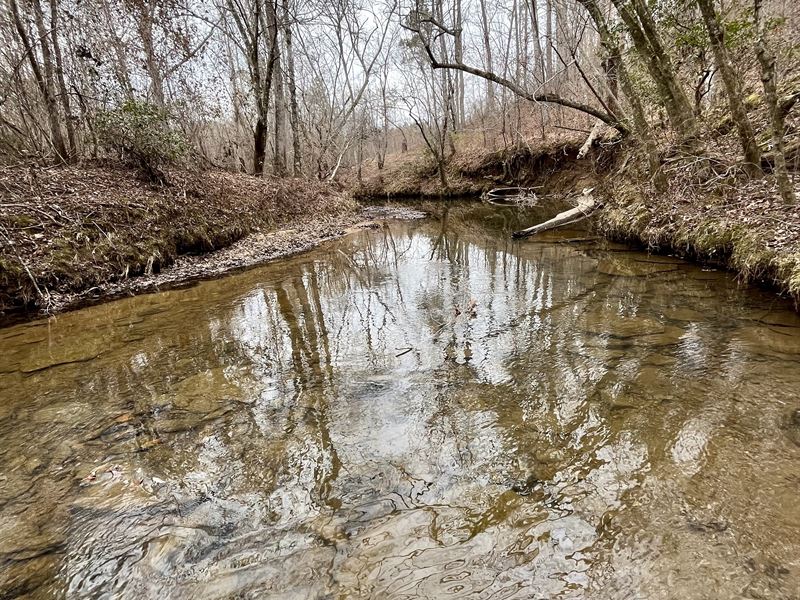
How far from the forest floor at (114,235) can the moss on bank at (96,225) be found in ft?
0.06

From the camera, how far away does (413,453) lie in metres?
3.25

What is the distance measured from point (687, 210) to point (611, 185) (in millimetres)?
4062

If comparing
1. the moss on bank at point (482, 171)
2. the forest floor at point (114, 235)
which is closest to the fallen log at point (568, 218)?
the moss on bank at point (482, 171)

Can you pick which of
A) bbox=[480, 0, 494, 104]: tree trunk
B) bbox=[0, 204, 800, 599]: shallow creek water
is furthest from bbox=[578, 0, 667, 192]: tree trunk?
bbox=[480, 0, 494, 104]: tree trunk

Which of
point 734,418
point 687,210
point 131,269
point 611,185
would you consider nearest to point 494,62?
point 611,185

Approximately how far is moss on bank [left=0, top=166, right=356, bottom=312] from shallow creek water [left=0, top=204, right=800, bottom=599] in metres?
1.43

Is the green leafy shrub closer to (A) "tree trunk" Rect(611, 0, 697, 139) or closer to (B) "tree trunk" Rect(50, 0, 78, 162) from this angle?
(B) "tree trunk" Rect(50, 0, 78, 162)

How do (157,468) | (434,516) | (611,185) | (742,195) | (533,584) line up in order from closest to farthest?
(533,584) → (434,516) → (157,468) → (742,195) → (611,185)

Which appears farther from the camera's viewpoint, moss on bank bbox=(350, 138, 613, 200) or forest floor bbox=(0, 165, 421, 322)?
moss on bank bbox=(350, 138, 613, 200)

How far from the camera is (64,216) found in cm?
786

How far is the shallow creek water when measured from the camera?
2.28 meters

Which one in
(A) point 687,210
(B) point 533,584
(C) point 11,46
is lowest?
(B) point 533,584

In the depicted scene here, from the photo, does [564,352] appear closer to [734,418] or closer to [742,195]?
[734,418]

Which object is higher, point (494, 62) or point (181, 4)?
point (494, 62)
